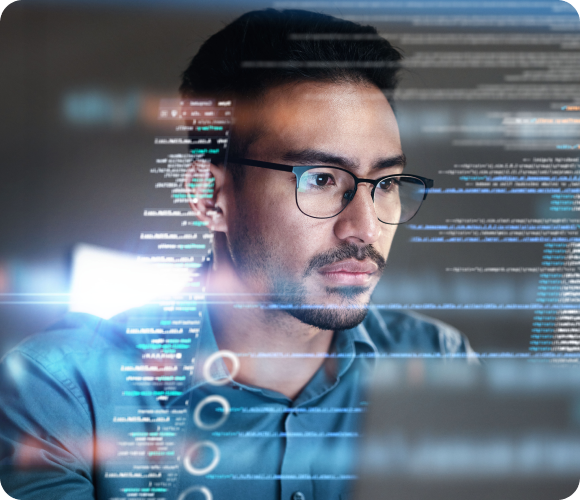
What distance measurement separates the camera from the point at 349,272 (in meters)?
0.96

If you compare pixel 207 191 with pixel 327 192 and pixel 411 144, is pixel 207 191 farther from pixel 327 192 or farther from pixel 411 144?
pixel 411 144

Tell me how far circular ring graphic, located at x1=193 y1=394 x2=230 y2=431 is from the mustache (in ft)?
1.31

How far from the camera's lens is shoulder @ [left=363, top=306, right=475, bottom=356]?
102 centimetres

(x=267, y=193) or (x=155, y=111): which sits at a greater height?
(x=155, y=111)

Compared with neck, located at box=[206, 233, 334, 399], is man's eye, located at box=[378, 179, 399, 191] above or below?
above

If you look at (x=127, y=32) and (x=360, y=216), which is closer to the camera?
(x=360, y=216)

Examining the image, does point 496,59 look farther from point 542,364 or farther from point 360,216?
point 542,364

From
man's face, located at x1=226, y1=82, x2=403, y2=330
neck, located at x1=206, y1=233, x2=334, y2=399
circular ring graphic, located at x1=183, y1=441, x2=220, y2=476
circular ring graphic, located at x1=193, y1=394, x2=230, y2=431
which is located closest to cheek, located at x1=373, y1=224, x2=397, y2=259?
man's face, located at x1=226, y1=82, x2=403, y2=330

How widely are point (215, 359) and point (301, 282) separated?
31 centimetres

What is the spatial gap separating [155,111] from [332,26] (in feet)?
1.71

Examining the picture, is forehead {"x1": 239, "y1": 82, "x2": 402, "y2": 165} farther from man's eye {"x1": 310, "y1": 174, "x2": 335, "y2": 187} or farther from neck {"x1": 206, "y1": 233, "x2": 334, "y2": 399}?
neck {"x1": 206, "y1": 233, "x2": 334, "y2": 399}

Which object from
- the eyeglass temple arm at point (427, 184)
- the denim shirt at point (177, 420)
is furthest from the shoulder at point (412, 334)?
the eyeglass temple arm at point (427, 184)

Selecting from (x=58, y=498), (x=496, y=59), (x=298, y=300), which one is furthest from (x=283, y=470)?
(x=496, y=59)

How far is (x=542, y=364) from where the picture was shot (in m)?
1.04
